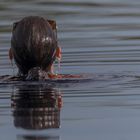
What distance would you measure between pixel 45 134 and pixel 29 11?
13333 millimetres

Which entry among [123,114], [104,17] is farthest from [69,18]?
[123,114]

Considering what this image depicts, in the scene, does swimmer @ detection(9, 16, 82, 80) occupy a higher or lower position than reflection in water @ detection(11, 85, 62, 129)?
higher

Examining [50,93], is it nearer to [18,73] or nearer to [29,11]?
[18,73]

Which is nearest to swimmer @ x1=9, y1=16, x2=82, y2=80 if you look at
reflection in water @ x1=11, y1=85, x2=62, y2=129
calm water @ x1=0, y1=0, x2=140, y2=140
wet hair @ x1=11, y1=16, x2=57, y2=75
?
wet hair @ x1=11, y1=16, x2=57, y2=75

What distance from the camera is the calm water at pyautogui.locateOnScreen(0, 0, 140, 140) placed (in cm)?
1082

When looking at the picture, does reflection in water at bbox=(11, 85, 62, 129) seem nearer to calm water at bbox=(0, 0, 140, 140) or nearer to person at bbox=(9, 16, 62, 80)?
calm water at bbox=(0, 0, 140, 140)

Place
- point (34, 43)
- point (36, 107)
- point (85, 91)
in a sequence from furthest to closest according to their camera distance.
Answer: point (34, 43) < point (85, 91) < point (36, 107)

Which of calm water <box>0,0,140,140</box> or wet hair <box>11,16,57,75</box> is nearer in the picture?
calm water <box>0,0,140,140</box>

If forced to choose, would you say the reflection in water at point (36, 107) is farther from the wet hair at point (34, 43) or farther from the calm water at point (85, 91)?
the wet hair at point (34, 43)

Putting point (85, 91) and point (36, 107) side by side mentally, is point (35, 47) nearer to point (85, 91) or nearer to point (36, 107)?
point (85, 91)

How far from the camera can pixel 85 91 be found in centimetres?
1331

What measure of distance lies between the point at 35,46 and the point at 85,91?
93cm

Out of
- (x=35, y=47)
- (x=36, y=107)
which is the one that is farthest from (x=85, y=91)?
(x=36, y=107)

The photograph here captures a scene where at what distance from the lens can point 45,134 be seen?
10.5 m
